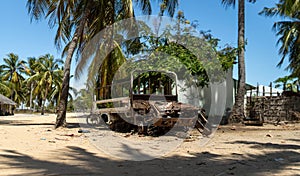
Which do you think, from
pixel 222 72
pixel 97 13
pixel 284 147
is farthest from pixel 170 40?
pixel 284 147

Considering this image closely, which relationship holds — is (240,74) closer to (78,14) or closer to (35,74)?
(78,14)

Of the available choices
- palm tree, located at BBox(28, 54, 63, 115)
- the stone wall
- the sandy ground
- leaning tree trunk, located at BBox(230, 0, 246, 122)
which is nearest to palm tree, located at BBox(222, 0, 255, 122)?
leaning tree trunk, located at BBox(230, 0, 246, 122)

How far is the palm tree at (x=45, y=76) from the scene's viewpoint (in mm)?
46562

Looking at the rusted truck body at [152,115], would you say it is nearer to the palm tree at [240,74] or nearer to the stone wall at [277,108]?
the palm tree at [240,74]

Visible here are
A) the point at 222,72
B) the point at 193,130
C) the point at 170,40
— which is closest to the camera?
the point at 193,130

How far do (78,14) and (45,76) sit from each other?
3506cm

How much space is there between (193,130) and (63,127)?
17.0 ft

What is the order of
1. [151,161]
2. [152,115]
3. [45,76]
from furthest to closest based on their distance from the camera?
1. [45,76]
2. [152,115]
3. [151,161]

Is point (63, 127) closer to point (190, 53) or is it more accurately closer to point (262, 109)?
point (190, 53)

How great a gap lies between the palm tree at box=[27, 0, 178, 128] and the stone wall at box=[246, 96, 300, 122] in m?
11.0

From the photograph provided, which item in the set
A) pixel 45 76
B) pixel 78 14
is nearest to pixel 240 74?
pixel 78 14

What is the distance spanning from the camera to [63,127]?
12.1 meters

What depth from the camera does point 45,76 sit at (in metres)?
46.8

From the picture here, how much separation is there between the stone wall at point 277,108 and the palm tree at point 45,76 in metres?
33.8
